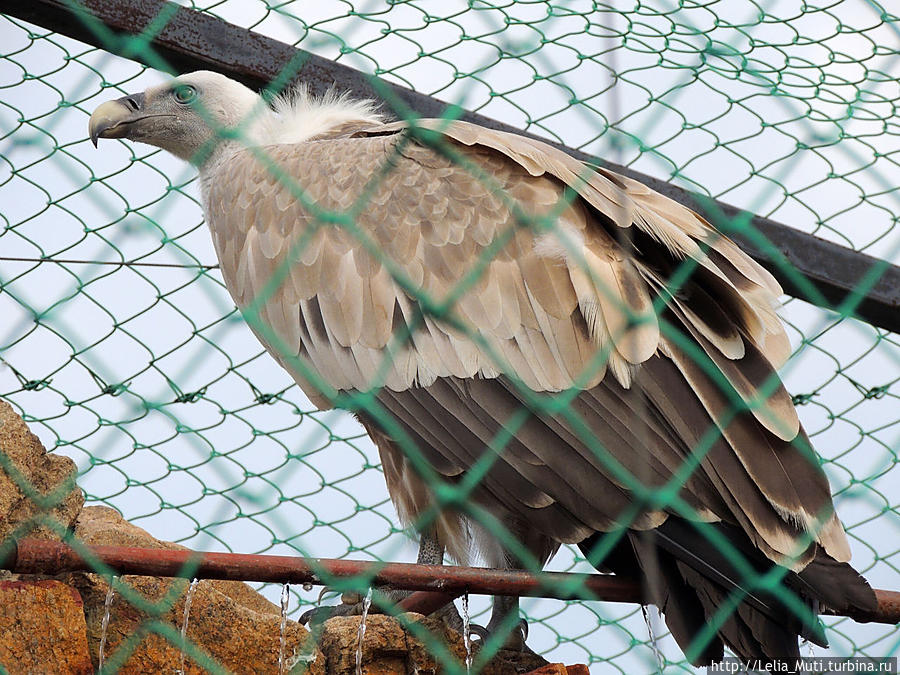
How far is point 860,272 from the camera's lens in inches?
132

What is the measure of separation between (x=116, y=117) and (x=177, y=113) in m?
0.26

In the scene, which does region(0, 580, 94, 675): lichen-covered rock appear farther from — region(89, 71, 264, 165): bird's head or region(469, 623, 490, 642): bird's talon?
region(89, 71, 264, 165): bird's head

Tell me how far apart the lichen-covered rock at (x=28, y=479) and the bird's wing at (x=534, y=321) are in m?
0.55

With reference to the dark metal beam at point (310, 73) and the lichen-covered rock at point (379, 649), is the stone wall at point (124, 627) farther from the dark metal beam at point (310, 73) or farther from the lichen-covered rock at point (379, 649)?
the dark metal beam at point (310, 73)

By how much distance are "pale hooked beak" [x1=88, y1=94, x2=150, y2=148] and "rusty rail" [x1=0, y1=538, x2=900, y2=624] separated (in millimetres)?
2088

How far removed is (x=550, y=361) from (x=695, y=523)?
653mm

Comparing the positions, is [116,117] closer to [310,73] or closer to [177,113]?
[177,113]

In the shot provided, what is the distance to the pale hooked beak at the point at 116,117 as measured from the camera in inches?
144

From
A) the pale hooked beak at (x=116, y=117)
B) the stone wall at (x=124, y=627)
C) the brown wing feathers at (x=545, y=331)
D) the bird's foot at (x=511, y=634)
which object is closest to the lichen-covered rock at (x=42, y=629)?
the stone wall at (x=124, y=627)

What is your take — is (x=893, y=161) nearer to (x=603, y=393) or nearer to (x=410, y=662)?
(x=603, y=393)

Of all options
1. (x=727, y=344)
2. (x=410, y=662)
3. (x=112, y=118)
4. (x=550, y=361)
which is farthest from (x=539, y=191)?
(x=112, y=118)

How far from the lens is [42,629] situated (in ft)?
7.85

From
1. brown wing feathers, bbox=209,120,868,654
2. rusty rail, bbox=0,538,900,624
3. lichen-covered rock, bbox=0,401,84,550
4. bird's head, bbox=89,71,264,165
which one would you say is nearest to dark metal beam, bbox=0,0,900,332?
brown wing feathers, bbox=209,120,868,654

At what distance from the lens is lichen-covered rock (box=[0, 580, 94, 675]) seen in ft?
7.62
